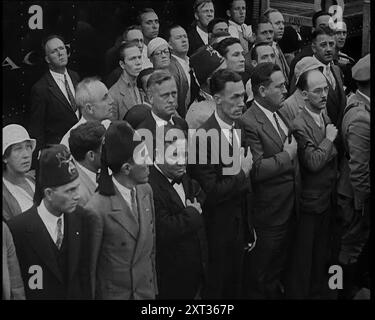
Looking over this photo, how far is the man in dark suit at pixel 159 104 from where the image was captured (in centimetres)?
482

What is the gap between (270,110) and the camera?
4957 millimetres

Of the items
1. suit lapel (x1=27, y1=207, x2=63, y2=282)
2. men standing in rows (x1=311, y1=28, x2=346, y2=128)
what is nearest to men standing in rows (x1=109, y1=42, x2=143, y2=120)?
suit lapel (x1=27, y1=207, x2=63, y2=282)

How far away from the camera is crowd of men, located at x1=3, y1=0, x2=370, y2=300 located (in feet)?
15.5

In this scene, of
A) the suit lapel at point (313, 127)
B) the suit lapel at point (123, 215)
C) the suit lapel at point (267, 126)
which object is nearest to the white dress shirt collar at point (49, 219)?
the suit lapel at point (123, 215)

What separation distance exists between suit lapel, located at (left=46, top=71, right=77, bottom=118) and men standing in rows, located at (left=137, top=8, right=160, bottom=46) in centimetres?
54

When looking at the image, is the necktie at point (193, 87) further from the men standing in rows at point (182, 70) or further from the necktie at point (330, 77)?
the necktie at point (330, 77)

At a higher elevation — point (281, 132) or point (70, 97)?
point (70, 97)

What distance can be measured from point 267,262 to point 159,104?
3.52 ft

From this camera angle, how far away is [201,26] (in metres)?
4.93

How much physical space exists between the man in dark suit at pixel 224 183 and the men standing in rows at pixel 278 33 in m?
0.30

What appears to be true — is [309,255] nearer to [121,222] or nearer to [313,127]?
[313,127]

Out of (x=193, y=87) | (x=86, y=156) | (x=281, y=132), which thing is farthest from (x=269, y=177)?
(x=86, y=156)

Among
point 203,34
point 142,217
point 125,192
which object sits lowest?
point 142,217
